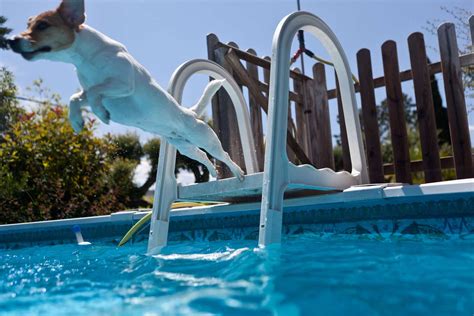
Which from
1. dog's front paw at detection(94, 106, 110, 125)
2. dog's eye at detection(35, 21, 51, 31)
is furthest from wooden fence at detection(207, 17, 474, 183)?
dog's eye at detection(35, 21, 51, 31)

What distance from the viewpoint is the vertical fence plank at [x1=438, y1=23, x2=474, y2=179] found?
13.3ft

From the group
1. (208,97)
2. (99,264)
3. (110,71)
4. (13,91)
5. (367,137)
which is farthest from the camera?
(13,91)

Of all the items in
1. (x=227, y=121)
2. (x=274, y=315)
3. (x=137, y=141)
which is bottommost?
(x=274, y=315)

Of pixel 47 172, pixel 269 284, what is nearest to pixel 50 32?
pixel 269 284

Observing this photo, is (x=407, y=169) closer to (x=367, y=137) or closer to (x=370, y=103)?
(x=367, y=137)

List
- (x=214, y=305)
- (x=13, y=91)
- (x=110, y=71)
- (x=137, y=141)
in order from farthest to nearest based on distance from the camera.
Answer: (x=137, y=141) → (x=13, y=91) → (x=110, y=71) → (x=214, y=305)

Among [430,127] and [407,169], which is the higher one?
[430,127]

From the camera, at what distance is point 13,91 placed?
31.1ft

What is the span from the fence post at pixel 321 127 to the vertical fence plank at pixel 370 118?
492 millimetres

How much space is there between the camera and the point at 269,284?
1679mm

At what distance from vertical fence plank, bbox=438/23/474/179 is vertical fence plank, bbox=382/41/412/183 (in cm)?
47

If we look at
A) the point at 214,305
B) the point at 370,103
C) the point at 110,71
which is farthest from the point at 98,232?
the point at 214,305

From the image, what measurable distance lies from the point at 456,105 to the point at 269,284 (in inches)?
130

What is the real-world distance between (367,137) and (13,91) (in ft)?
26.8
